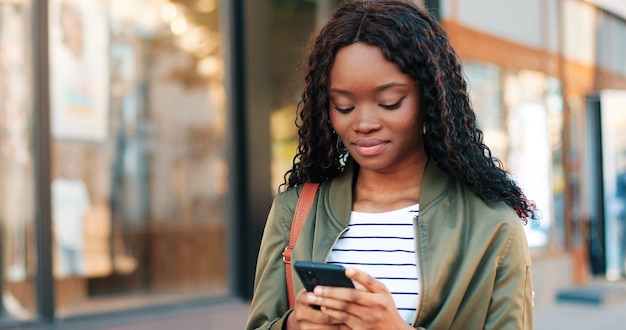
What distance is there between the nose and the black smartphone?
1.15 ft

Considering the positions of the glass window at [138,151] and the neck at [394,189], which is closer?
the neck at [394,189]

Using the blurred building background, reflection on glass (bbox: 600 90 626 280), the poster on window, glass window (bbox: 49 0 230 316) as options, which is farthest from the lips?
reflection on glass (bbox: 600 90 626 280)

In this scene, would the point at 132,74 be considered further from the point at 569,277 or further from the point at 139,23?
the point at 569,277

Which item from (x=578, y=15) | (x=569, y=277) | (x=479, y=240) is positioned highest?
(x=578, y=15)

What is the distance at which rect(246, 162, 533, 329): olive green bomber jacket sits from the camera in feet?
5.58

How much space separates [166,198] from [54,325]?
2971 mm

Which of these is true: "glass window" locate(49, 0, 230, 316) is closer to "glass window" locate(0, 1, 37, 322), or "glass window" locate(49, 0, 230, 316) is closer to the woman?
"glass window" locate(0, 1, 37, 322)

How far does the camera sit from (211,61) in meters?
7.73

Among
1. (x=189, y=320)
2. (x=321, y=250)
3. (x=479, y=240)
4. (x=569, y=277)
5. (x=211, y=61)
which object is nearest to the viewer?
(x=479, y=240)

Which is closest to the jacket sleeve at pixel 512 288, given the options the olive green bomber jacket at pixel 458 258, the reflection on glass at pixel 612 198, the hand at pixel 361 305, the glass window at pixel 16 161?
the olive green bomber jacket at pixel 458 258

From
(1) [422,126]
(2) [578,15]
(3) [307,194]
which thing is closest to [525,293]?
(1) [422,126]

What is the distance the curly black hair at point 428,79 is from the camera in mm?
1767

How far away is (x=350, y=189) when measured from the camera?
1.95m

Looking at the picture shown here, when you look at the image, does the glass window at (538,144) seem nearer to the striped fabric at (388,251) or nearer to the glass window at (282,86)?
the glass window at (282,86)
